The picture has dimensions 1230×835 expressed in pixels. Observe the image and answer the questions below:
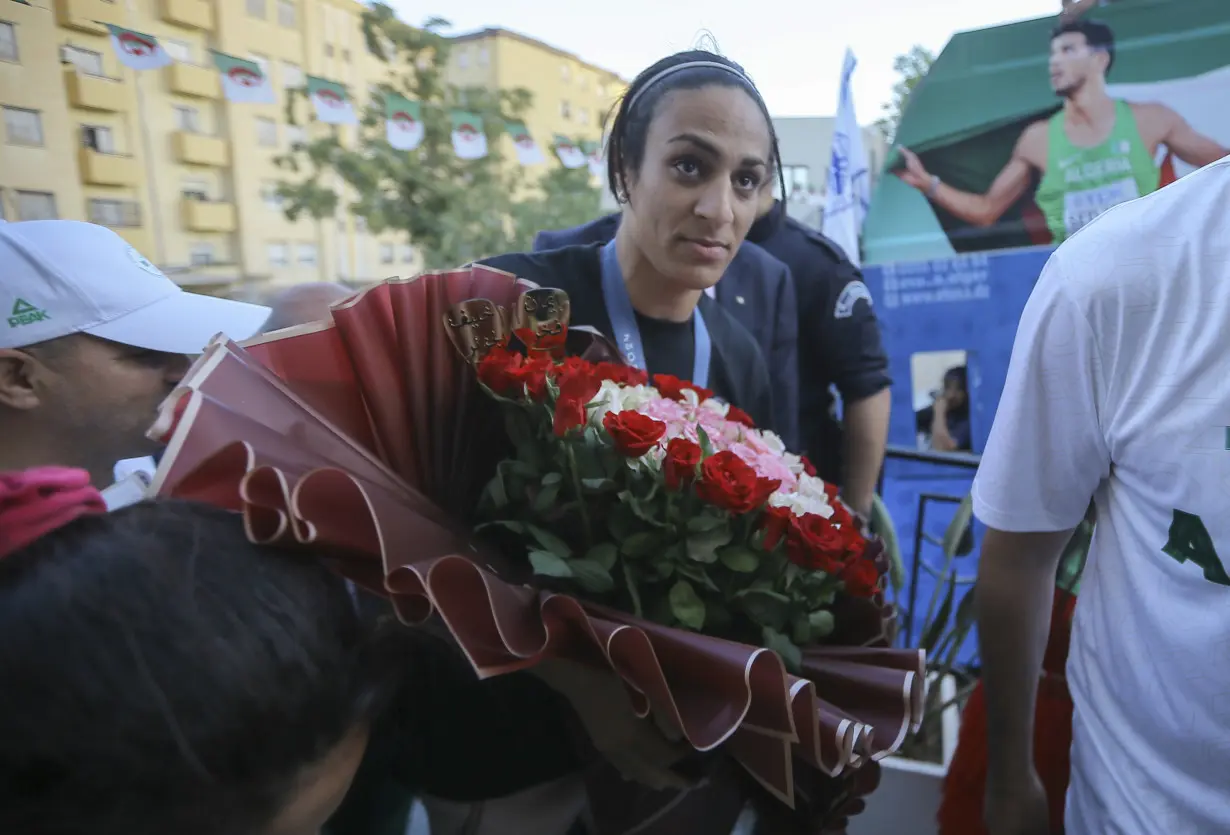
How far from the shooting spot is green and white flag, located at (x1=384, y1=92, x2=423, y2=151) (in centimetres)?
586

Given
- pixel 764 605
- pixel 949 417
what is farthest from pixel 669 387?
pixel 949 417

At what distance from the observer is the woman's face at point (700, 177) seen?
1543mm

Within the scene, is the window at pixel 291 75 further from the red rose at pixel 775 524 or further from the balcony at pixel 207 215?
the red rose at pixel 775 524

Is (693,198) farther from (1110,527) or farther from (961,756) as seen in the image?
(961,756)

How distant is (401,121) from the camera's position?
5.96m

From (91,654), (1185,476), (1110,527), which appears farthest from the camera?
(1110,527)

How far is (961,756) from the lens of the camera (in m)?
1.73

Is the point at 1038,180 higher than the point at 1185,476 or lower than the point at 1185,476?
higher

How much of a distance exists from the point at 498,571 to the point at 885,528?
208 cm

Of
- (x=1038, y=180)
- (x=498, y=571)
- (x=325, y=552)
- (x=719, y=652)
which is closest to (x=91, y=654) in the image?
(x=325, y=552)

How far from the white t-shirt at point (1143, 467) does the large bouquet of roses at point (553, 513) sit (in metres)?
0.44

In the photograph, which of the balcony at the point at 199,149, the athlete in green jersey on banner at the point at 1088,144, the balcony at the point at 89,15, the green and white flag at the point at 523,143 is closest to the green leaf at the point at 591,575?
the balcony at the point at 89,15

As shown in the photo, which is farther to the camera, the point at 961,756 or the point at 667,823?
the point at 961,756

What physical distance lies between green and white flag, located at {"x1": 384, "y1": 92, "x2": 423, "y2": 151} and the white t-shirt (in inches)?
224
